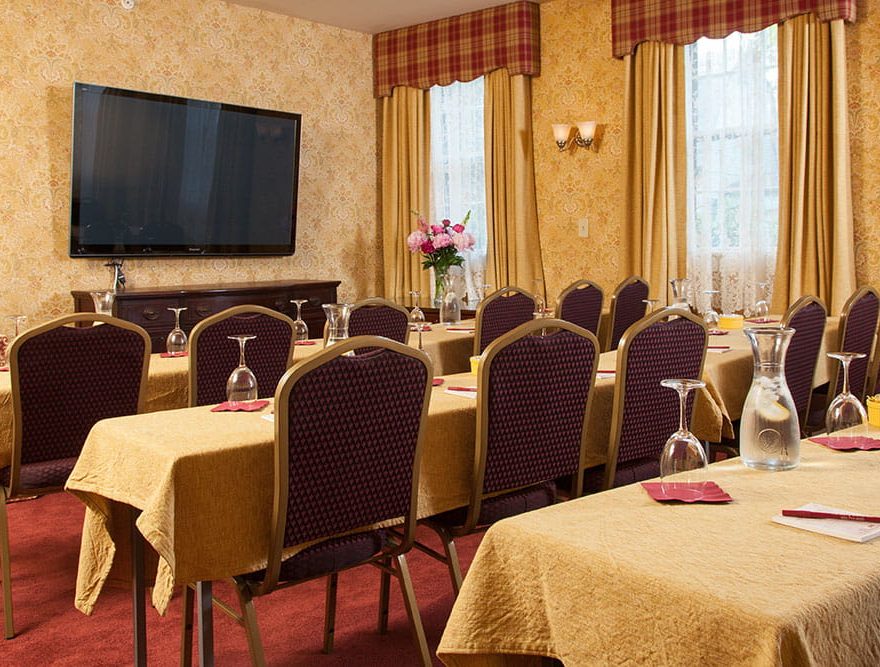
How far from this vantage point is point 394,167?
8.25 meters

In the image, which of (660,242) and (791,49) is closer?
(791,49)

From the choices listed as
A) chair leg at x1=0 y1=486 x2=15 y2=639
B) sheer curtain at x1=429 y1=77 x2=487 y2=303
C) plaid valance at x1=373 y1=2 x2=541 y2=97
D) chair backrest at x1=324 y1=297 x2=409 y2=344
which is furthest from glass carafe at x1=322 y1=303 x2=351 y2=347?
sheer curtain at x1=429 y1=77 x2=487 y2=303

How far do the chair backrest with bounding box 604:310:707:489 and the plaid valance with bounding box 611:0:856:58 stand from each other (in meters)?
3.56

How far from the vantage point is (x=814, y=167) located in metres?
5.94

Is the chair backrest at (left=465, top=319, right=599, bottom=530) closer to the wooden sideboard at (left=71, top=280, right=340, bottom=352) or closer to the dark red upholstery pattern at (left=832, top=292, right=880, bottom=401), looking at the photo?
the dark red upholstery pattern at (left=832, top=292, right=880, bottom=401)

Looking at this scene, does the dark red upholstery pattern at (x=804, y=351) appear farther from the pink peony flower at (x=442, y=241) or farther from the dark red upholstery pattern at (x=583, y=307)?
the pink peony flower at (x=442, y=241)

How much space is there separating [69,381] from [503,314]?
8.20ft

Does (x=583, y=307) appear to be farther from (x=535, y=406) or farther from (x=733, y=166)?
(x=535, y=406)

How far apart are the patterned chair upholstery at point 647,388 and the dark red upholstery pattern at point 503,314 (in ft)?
5.94

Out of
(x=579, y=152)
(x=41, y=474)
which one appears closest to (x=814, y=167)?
(x=579, y=152)

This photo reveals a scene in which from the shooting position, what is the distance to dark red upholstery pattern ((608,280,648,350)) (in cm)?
576

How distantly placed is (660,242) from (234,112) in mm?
3221

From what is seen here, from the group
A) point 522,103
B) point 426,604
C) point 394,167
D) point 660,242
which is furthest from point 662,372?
point 394,167

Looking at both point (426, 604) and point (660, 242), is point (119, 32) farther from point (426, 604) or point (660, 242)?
point (426, 604)
